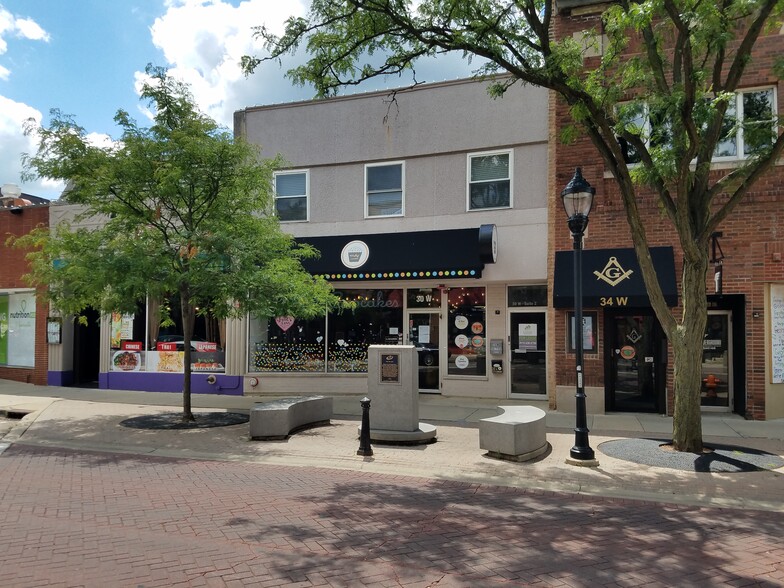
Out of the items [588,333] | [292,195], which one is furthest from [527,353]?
[292,195]

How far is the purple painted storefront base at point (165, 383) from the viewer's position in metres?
15.6

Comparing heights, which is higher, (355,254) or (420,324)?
(355,254)

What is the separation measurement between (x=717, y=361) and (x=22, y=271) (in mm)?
18772

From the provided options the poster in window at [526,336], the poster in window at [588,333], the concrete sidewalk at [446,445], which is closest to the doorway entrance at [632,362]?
the poster in window at [588,333]

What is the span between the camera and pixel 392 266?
14.1m

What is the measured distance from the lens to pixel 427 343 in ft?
49.2

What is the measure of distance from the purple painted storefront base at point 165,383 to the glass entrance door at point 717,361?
11.1 meters

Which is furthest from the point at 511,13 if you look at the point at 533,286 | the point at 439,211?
the point at 533,286

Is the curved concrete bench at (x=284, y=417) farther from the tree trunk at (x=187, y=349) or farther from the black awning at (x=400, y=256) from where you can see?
the black awning at (x=400, y=256)

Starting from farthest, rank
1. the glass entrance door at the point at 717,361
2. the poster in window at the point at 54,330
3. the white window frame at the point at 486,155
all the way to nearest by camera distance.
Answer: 1. the poster in window at the point at 54,330
2. the white window frame at the point at 486,155
3. the glass entrance door at the point at 717,361

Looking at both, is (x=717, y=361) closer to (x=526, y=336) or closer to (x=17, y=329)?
(x=526, y=336)

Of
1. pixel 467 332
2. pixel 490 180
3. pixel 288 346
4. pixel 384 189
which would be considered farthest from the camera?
pixel 288 346

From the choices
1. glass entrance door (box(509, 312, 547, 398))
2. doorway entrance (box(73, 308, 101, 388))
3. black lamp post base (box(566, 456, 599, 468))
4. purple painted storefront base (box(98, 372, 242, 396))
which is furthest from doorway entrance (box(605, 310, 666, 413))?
doorway entrance (box(73, 308, 101, 388))

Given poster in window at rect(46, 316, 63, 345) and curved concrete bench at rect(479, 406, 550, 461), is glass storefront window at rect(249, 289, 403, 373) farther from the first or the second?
curved concrete bench at rect(479, 406, 550, 461)
